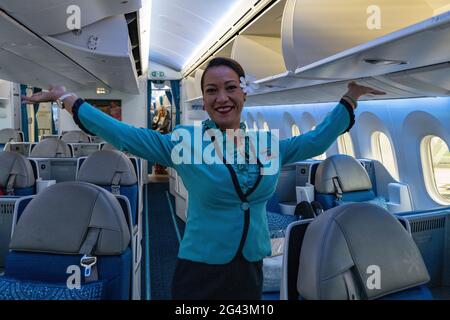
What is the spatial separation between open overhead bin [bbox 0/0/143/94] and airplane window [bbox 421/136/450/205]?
366 centimetres

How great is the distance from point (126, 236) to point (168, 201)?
8.04 m

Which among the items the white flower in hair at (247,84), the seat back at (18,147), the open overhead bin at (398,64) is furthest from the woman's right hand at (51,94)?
the seat back at (18,147)

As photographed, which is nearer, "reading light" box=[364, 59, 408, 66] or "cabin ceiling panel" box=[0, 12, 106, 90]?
"reading light" box=[364, 59, 408, 66]

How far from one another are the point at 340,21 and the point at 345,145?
3.95m

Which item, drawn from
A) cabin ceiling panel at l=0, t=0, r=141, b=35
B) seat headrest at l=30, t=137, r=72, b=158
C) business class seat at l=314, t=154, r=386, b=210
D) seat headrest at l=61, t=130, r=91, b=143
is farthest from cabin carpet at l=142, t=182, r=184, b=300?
cabin ceiling panel at l=0, t=0, r=141, b=35

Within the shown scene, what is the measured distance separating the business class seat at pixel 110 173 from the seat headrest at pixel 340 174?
6.82 ft

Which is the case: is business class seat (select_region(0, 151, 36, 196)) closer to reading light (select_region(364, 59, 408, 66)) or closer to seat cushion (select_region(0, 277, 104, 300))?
seat cushion (select_region(0, 277, 104, 300))

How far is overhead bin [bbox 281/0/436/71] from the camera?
329 centimetres

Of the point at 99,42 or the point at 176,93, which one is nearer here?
the point at 99,42

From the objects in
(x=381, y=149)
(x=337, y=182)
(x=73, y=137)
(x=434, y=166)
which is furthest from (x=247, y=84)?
(x=73, y=137)

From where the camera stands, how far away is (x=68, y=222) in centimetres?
209

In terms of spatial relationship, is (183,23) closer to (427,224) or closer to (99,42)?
(99,42)

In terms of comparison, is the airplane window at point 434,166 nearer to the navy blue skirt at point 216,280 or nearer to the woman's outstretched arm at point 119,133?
the navy blue skirt at point 216,280
